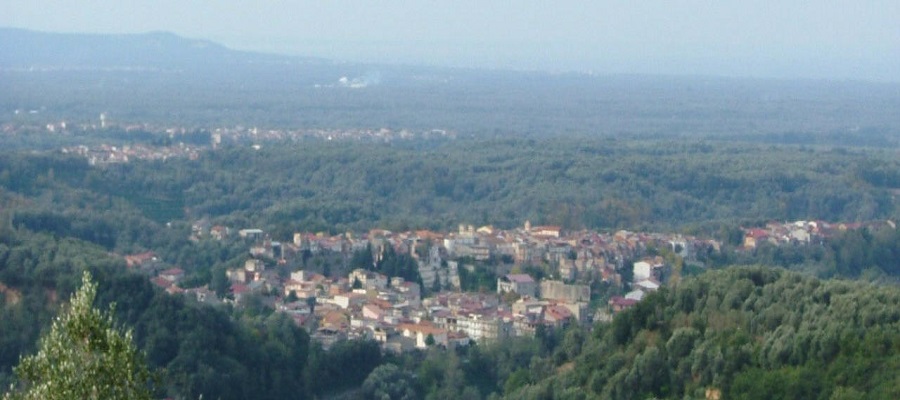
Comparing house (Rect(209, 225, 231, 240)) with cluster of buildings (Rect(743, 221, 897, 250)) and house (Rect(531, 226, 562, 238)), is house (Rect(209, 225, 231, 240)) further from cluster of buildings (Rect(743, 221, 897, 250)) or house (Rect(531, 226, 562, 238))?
cluster of buildings (Rect(743, 221, 897, 250))

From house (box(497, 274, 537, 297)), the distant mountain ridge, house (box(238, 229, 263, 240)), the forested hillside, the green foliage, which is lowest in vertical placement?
the distant mountain ridge

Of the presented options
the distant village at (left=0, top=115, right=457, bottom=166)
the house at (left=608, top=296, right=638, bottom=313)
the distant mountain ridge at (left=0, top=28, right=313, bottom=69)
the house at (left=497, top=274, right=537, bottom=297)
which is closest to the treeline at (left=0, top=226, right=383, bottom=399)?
the house at (left=608, top=296, right=638, bottom=313)

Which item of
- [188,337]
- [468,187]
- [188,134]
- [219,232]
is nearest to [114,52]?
[188,134]

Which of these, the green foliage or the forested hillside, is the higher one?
the forested hillside

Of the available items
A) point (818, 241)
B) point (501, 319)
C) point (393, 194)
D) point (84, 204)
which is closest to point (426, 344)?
point (501, 319)

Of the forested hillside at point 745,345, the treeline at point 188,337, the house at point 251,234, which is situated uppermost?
the forested hillside at point 745,345

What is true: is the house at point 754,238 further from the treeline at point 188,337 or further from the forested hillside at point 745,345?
the forested hillside at point 745,345

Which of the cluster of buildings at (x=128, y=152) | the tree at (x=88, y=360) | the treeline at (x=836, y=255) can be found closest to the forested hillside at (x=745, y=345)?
the tree at (x=88, y=360)
